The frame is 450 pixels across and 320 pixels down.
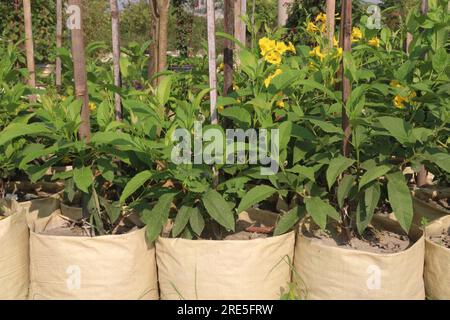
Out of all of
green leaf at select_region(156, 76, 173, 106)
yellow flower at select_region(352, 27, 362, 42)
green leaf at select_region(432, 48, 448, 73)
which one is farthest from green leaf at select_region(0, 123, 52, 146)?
yellow flower at select_region(352, 27, 362, 42)

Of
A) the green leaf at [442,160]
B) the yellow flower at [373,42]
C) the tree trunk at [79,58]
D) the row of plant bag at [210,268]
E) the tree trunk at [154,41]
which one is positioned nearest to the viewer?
the green leaf at [442,160]

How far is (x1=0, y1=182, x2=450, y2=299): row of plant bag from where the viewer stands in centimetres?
174

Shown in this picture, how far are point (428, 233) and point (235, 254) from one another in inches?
30.6

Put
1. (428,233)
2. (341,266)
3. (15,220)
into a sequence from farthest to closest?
1. (428,233)
2. (15,220)
3. (341,266)

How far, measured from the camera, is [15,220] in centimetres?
186

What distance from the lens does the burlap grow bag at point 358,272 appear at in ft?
5.63

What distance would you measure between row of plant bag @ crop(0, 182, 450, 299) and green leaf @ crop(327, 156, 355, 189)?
0.23m

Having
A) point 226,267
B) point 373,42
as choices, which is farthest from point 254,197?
point 373,42

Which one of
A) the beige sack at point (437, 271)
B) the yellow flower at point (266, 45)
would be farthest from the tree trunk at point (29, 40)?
the beige sack at point (437, 271)

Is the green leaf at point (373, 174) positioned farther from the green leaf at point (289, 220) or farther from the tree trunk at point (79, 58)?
the tree trunk at point (79, 58)

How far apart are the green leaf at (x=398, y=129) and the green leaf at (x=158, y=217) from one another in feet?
2.46

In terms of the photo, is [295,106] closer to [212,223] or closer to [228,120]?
[228,120]

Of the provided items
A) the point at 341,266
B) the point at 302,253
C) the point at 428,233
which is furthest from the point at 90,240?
the point at 428,233

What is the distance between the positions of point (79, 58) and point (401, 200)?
48.8 inches
